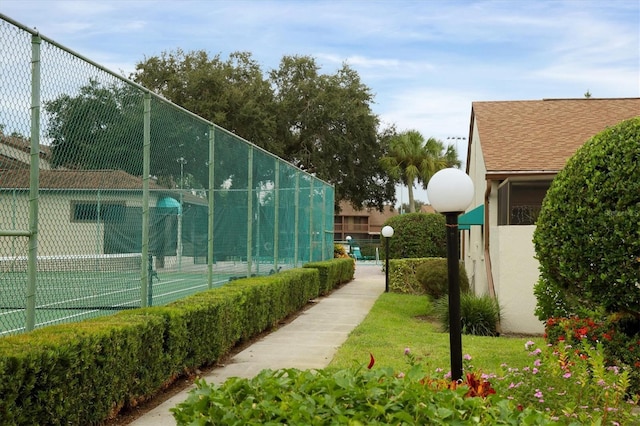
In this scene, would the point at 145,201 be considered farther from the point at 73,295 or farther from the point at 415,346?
the point at 415,346

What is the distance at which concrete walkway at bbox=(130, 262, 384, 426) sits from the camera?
7652mm

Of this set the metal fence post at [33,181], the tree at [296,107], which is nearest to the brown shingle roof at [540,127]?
the metal fence post at [33,181]

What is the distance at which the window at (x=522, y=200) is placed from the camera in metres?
14.4

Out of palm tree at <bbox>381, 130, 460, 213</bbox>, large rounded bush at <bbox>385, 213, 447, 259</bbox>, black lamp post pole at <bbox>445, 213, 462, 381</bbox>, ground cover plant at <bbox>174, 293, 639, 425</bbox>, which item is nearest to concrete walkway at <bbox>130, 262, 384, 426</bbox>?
black lamp post pole at <bbox>445, 213, 462, 381</bbox>

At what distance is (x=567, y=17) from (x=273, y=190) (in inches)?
261

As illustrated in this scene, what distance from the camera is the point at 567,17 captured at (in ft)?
44.6

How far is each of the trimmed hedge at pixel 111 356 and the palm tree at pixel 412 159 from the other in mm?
33230

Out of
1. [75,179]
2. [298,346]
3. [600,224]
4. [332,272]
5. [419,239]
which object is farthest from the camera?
[419,239]

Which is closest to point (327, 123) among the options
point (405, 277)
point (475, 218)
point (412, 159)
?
point (412, 159)

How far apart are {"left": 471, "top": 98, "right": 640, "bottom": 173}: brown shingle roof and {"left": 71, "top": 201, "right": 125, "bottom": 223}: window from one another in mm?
8976

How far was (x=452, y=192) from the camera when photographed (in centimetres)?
612

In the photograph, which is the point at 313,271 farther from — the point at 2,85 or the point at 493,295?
the point at 2,85

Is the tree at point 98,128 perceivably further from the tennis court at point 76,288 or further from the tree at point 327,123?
the tree at point 327,123

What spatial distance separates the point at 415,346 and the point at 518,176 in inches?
200
